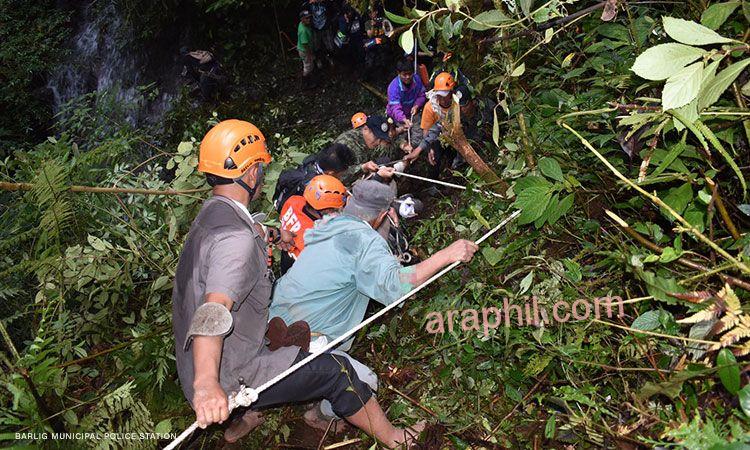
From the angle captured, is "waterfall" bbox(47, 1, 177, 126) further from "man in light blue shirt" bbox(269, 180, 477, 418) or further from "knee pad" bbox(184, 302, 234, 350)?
"knee pad" bbox(184, 302, 234, 350)

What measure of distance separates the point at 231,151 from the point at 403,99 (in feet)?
18.0

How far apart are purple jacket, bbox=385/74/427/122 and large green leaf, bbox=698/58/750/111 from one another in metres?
7.06

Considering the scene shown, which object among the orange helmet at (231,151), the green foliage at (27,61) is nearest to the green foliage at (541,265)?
the orange helmet at (231,151)

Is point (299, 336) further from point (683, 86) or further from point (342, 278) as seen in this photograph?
point (683, 86)

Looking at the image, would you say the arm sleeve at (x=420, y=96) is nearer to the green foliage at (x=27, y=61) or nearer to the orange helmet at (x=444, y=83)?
the orange helmet at (x=444, y=83)

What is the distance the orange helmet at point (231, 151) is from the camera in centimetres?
366

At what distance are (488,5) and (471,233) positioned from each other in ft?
5.97

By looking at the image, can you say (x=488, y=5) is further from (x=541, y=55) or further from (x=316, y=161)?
(x=316, y=161)

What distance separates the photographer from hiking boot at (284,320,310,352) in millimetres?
→ 3770

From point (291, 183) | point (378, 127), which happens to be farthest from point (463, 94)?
point (291, 183)

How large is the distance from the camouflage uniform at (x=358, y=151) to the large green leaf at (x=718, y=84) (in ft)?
18.8

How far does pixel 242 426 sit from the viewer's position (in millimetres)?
4516

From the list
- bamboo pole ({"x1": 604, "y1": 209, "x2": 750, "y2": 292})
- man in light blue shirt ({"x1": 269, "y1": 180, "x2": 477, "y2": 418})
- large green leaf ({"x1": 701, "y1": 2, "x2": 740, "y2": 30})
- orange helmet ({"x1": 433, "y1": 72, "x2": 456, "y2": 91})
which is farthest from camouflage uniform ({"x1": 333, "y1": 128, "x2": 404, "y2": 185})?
large green leaf ({"x1": 701, "y1": 2, "x2": 740, "y2": 30})

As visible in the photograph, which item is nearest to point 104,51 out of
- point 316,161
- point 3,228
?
point 3,228
